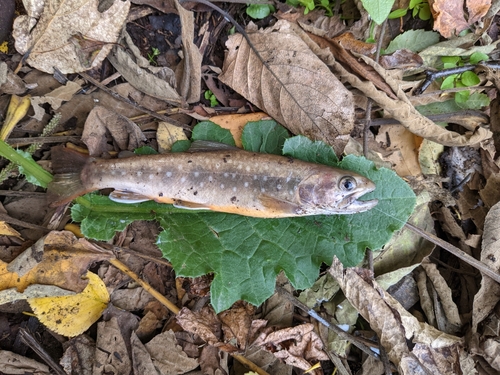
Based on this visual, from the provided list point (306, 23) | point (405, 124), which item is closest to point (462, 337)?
point (405, 124)

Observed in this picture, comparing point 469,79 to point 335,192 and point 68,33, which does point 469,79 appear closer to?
point 335,192

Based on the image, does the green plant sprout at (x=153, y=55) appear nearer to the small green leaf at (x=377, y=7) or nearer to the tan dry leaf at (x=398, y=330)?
the small green leaf at (x=377, y=7)

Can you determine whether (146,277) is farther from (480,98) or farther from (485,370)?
(480,98)

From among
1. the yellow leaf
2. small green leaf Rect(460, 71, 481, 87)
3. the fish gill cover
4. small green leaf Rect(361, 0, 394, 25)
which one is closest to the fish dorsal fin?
the fish gill cover

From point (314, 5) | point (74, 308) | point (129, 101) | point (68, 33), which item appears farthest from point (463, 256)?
point (68, 33)

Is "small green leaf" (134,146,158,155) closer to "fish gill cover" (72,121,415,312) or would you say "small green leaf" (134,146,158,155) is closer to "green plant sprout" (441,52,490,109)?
"fish gill cover" (72,121,415,312)
